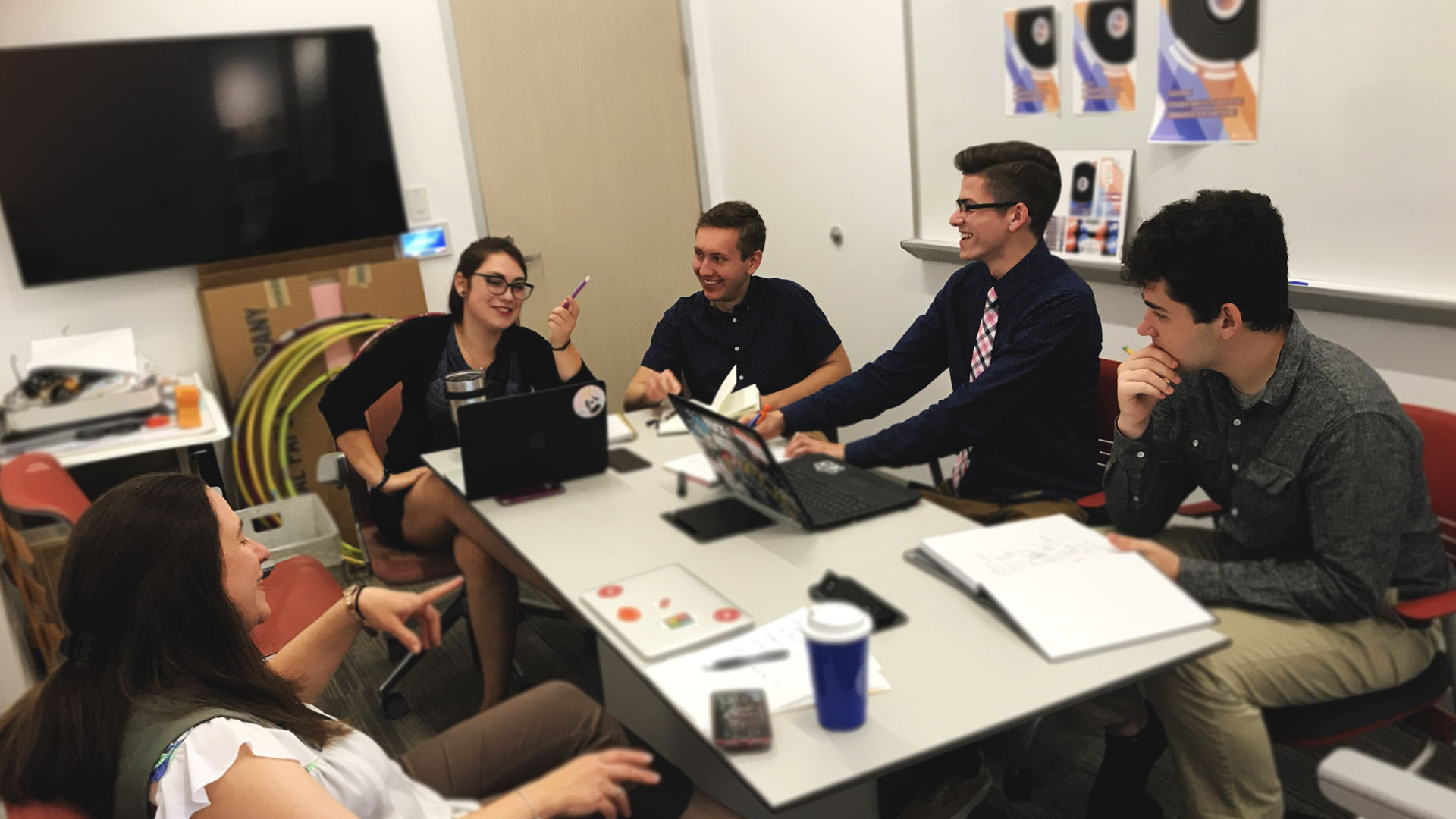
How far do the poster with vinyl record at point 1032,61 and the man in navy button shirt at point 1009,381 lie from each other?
22.8 inches

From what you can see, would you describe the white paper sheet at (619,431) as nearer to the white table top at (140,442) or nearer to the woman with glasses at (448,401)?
the woman with glasses at (448,401)

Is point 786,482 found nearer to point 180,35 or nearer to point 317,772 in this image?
point 317,772

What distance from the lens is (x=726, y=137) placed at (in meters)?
4.46

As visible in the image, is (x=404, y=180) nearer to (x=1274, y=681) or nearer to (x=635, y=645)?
(x=635, y=645)

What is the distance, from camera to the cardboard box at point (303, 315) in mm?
3621

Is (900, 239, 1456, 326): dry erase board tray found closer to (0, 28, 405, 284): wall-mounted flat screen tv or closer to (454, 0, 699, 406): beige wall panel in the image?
(454, 0, 699, 406): beige wall panel

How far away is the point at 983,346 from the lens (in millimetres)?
2434

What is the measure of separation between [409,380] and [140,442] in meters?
0.68

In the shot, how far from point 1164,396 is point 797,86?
248 cm

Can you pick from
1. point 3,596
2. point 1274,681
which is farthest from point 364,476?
point 1274,681

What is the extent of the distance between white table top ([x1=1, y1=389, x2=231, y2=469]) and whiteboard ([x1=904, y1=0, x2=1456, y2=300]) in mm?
2449

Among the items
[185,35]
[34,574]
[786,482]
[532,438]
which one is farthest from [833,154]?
[34,574]

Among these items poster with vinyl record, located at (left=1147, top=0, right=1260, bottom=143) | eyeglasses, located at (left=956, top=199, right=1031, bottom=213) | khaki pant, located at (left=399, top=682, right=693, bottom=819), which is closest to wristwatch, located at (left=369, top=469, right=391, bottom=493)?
khaki pant, located at (left=399, top=682, right=693, bottom=819)

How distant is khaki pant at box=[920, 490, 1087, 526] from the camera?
2.18 metres
